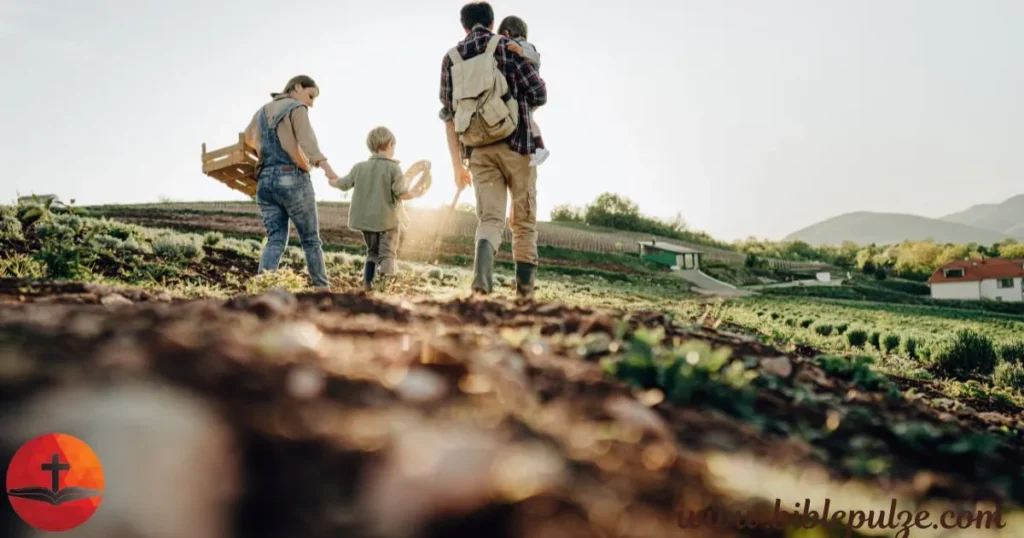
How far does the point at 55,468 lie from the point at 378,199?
5.90m

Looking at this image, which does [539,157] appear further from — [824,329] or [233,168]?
[824,329]

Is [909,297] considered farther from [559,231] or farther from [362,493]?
[362,493]

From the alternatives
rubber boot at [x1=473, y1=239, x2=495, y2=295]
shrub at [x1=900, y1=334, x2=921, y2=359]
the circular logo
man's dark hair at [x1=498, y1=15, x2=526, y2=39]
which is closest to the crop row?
shrub at [x1=900, y1=334, x2=921, y2=359]

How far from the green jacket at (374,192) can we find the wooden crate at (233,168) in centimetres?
117

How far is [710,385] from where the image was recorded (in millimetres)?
2045

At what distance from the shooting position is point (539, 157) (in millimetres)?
5426

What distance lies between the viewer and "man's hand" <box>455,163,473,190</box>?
5.79 meters

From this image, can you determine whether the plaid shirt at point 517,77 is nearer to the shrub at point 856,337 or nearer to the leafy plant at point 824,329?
the shrub at point 856,337

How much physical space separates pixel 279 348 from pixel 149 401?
1.67 feet

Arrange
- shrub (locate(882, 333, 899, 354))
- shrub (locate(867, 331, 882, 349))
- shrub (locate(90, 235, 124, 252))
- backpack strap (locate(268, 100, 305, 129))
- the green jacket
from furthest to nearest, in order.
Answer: shrub (locate(867, 331, 882, 349)) < shrub (locate(882, 333, 899, 354)) < shrub (locate(90, 235, 124, 252)) < the green jacket < backpack strap (locate(268, 100, 305, 129))

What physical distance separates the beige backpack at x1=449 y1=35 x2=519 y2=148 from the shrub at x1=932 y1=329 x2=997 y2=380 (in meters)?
9.05

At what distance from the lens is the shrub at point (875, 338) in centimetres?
1200

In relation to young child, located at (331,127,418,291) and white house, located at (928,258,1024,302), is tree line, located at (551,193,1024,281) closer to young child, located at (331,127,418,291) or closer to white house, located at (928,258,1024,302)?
white house, located at (928,258,1024,302)

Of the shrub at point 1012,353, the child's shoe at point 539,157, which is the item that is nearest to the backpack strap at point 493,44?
the child's shoe at point 539,157
